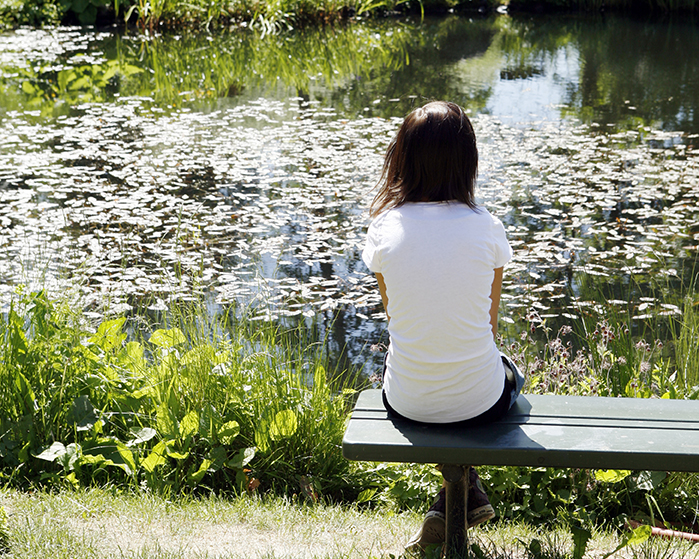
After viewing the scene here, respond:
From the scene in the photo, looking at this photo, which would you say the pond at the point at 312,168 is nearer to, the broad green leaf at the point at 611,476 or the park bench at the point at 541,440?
the park bench at the point at 541,440

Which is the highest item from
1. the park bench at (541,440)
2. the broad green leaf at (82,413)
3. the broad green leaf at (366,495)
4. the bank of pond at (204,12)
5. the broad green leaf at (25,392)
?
the bank of pond at (204,12)

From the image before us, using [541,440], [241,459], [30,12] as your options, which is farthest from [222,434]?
[30,12]

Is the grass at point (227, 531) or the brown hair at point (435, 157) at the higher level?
the brown hair at point (435, 157)

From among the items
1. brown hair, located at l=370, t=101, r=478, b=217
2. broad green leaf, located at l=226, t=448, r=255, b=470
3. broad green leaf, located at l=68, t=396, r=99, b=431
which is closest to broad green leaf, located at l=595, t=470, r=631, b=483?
brown hair, located at l=370, t=101, r=478, b=217

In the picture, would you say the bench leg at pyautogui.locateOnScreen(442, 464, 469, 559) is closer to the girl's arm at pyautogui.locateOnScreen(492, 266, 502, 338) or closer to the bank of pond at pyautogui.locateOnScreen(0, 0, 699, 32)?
the girl's arm at pyautogui.locateOnScreen(492, 266, 502, 338)

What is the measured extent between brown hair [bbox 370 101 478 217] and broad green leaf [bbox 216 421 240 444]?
3.82 ft

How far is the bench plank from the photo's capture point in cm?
194

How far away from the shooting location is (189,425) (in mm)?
2846

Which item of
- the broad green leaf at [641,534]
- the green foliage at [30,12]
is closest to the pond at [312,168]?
the broad green leaf at [641,534]

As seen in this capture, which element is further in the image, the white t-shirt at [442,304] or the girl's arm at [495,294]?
the girl's arm at [495,294]

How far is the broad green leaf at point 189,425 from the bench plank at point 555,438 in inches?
35.4

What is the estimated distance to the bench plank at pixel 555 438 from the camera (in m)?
1.94

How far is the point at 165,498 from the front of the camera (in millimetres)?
2646

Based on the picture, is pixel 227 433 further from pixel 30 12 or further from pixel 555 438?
pixel 30 12
